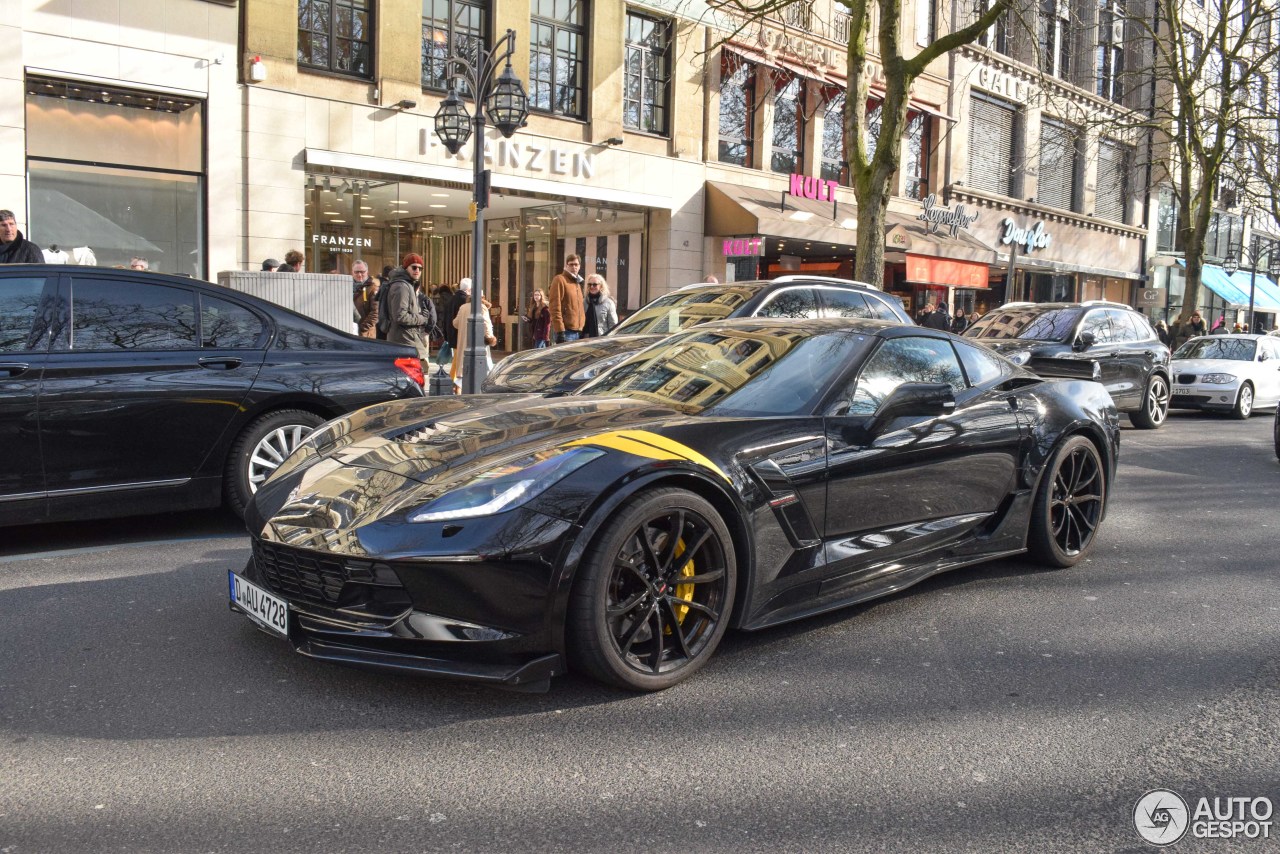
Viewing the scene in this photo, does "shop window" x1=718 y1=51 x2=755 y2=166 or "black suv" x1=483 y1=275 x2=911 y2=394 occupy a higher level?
"shop window" x1=718 y1=51 x2=755 y2=166

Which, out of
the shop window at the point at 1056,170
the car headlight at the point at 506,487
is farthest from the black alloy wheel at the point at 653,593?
the shop window at the point at 1056,170

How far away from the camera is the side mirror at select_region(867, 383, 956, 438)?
4.63 metres

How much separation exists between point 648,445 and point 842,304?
717 centimetres

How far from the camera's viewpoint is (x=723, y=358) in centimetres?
495

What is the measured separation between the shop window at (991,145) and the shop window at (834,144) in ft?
22.4

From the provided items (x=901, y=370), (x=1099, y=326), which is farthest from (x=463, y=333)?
(x=901, y=370)

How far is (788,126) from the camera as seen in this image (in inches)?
993

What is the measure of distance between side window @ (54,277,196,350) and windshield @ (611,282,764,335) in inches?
201

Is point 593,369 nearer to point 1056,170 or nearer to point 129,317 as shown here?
point 129,317

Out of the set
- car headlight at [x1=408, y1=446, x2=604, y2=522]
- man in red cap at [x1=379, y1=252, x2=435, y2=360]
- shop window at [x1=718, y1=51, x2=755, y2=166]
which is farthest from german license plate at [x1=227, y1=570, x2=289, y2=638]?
shop window at [x1=718, y1=51, x2=755, y2=166]

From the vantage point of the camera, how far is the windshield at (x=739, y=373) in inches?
179

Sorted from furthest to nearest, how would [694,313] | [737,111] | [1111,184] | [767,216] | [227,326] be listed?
[1111,184] < [737,111] < [767,216] < [694,313] < [227,326]

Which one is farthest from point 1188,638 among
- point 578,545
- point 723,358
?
point 578,545

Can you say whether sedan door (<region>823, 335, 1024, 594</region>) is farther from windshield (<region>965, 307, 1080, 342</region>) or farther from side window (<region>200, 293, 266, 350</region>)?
windshield (<region>965, 307, 1080, 342</region>)
